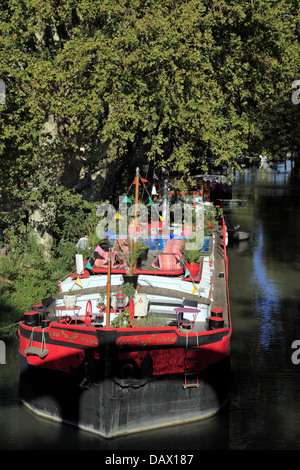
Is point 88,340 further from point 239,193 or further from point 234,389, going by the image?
point 239,193

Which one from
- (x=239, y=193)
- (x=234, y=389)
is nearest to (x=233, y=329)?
(x=234, y=389)

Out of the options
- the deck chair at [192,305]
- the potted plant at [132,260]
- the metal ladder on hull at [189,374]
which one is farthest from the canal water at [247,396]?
the potted plant at [132,260]

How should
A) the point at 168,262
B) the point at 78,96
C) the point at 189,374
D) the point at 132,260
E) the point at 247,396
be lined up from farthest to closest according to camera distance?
the point at 78,96
the point at 168,262
the point at 132,260
the point at 247,396
the point at 189,374

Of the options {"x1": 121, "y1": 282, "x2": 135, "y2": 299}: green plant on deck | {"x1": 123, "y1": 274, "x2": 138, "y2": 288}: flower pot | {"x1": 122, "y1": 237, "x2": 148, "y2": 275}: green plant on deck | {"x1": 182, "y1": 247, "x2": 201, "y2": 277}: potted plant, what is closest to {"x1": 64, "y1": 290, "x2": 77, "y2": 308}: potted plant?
{"x1": 121, "y1": 282, "x2": 135, "y2": 299}: green plant on deck

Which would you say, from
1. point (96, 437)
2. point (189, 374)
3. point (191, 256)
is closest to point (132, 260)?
point (191, 256)

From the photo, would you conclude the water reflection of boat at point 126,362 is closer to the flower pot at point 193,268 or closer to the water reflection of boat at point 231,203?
the flower pot at point 193,268

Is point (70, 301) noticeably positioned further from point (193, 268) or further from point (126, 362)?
point (193, 268)

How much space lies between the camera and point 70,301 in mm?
18000

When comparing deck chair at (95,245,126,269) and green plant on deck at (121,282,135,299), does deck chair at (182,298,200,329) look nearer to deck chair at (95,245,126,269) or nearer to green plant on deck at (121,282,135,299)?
green plant on deck at (121,282,135,299)

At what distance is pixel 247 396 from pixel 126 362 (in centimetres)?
492

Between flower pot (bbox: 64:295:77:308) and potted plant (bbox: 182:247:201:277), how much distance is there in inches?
181

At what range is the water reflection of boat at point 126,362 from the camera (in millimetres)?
15055

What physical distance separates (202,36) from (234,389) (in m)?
21.4

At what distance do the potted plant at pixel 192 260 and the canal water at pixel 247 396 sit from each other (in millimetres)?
3240
